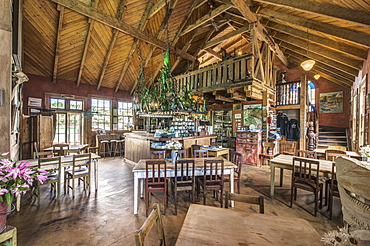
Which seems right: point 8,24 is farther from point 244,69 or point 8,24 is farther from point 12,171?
point 244,69

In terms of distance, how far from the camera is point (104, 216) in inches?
119

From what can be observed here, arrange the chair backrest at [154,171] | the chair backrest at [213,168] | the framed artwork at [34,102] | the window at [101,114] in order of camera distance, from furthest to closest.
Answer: the window at [101,114] < the framed artwork at [34,102] < the chair backrest at [213,168] < the chair backrest at [154,171]

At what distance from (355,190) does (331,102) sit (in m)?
9.93

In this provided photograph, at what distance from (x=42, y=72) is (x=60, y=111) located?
1875 mm

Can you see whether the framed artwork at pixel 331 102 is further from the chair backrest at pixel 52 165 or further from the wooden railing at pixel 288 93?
the chair backrest at pixel 52 165

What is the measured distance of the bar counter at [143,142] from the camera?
574 cm

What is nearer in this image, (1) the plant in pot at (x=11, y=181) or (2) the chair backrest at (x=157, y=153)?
(1) the plant in pot at (x=11, y=181)

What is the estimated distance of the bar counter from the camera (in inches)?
226

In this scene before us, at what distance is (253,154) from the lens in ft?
22.5

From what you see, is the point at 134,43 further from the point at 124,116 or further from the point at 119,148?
the point at 119,148

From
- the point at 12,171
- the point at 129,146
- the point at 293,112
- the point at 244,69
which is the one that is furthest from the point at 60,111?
the point at 293,112

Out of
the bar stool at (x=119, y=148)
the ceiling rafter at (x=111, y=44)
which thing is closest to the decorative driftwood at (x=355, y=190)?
the ceiling rafter at (x=111, y=44)

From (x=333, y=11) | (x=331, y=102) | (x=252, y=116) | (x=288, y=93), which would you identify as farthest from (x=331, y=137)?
(x=333, y=11)

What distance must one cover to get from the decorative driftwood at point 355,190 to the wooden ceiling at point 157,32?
10.7 feet
